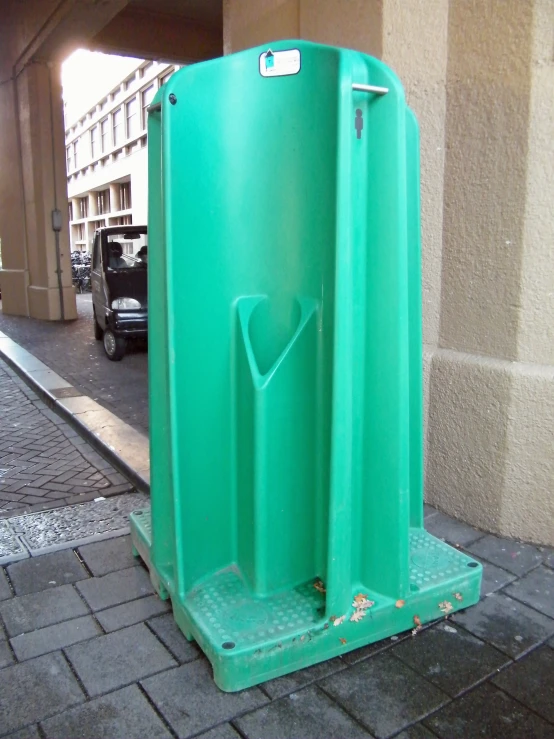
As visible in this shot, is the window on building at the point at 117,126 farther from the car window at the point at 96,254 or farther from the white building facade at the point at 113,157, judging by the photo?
the car window at the point at 96,254

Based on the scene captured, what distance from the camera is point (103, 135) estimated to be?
5828cm

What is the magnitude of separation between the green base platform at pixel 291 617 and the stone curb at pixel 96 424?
1.78 meters

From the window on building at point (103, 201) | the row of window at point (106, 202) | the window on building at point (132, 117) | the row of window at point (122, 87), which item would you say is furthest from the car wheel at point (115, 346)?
the window on building at point (103, 201)

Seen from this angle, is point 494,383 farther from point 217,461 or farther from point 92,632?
point 92,632

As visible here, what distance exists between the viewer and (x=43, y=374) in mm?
7836

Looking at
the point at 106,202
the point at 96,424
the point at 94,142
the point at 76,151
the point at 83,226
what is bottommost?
the point at 96,424

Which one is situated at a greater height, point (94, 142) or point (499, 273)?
point (94, 142)

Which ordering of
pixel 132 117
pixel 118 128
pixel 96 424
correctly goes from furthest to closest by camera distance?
pixel 118 128 → pixel 132 117 → pixel 96 424

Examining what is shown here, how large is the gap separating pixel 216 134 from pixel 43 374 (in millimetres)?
6178

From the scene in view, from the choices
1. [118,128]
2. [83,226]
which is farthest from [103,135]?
[83,226]

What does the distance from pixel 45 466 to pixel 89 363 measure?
4.48m

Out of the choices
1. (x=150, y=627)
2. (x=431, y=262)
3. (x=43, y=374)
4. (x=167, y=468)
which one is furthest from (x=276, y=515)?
(x=43, y=374)

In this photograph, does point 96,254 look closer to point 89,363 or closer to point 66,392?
point 89,363

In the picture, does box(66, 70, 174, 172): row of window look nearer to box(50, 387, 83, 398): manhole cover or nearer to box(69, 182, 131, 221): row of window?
box(69, 182, 131, 221): row of window
